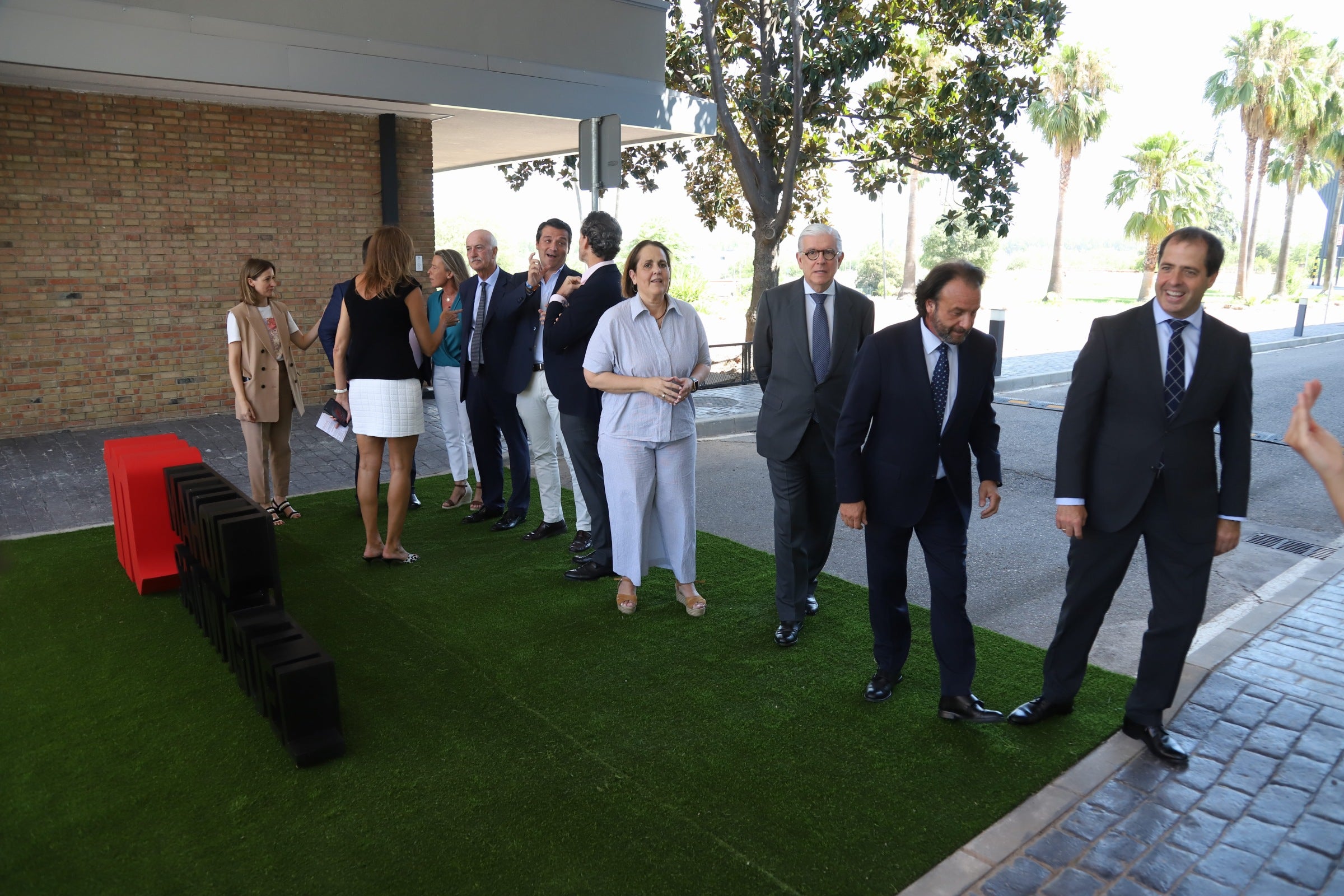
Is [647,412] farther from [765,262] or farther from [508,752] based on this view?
[765,262]

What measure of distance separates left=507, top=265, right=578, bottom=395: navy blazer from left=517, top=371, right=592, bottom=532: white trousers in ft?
0.25

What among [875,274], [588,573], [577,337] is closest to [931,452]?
[577,337]

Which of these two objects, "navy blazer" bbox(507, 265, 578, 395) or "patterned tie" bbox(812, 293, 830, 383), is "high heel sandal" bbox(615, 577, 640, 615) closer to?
"patterned tie" bbox(812, 293, 830, 383)

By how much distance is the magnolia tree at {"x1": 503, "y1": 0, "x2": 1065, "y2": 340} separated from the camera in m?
12.5

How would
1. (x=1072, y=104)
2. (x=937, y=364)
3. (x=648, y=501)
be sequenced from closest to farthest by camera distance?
(x=937, y=364) < (x=648, y=501) < (x=1072, y=104)

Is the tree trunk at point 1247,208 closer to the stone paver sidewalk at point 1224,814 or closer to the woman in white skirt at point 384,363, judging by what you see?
the stone paver sidewalk at point 1224,814

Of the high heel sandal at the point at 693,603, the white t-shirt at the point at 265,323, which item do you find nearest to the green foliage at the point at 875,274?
the white t-shirt at the point at 265,323

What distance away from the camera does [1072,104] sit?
38719 mm

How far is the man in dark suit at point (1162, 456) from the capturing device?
11.6 ft

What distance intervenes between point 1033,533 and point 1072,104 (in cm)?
3750

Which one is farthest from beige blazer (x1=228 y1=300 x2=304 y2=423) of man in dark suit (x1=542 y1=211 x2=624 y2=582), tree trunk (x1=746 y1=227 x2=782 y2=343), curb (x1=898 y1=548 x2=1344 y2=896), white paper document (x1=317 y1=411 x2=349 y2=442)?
tree trunk (x1=746 y1=227 x2=782 y2=343)

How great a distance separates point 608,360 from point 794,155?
882cm

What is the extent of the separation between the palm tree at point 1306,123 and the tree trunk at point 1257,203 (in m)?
0.94

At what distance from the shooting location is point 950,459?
3906mm
